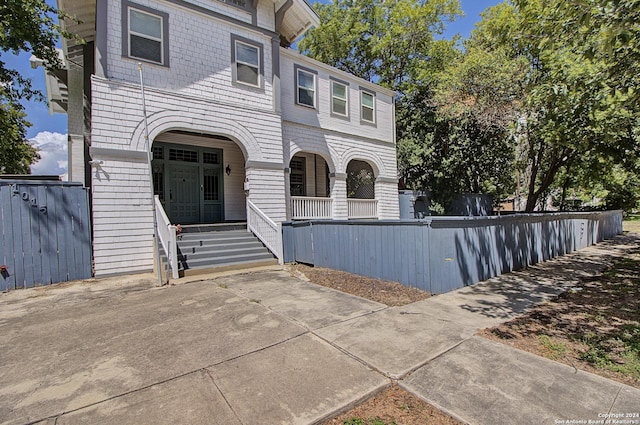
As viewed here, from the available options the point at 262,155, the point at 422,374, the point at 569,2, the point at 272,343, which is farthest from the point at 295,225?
the point at 569,2

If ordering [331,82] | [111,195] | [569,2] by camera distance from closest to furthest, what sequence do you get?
[569,2]
[111,195]
[331,82]

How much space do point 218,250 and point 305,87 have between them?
751 centimetres

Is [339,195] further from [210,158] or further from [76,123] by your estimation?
[76,123]

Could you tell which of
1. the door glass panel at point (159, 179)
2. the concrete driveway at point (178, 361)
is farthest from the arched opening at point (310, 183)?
the concrete driveway at point (178, 361)

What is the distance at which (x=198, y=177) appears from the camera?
11.2 metres

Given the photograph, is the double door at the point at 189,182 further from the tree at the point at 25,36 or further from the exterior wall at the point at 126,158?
the tree at the point at 25,36

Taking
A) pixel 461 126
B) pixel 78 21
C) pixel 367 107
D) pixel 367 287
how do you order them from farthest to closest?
pixel 461 126
pixel 367 107
pixel 78 21
pixel 367 287

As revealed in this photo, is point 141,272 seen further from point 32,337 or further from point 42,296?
point 32,337

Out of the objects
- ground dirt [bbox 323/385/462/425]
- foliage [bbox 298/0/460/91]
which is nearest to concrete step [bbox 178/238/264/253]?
ground dirt [bbox 323/385/462/425]

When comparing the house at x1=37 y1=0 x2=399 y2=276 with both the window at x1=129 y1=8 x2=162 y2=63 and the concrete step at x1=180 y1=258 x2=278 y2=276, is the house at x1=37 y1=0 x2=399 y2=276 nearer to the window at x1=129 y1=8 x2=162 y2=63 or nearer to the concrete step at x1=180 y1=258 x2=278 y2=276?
the window at x1=129 y1=8 x2=162 y2=63

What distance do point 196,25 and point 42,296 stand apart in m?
8.26

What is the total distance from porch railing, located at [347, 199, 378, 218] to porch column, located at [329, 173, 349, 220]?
1.62ft

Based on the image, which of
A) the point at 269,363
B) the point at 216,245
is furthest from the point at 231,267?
the point at 269,363

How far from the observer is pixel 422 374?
2803mm
